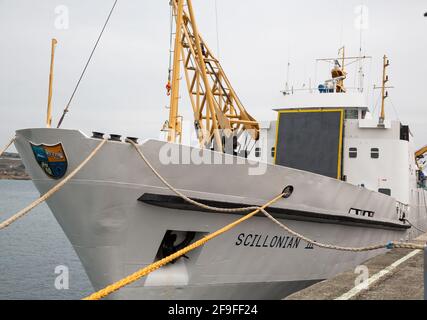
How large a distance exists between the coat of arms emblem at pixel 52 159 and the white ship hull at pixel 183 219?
0.08 meters

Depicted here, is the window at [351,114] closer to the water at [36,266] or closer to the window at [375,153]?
the window at [375,153]

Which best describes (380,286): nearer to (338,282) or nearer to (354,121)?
(338,282)

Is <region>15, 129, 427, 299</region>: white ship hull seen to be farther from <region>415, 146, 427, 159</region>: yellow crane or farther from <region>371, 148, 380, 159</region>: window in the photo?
<region>415, 146, 427, 159</region>: yellow crane

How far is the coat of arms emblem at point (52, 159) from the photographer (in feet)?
20.5

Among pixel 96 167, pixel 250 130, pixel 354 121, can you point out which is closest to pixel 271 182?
pixel 96 167

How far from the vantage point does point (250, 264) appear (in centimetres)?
773

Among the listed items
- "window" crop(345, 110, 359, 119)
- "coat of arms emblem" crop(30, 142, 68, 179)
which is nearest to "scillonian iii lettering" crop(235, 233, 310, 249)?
"coat of arms emblem" crop(30, 142, 68, 179)

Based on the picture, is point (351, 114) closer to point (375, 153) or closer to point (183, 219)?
point (375, 153)

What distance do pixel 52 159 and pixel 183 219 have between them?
2006 mm

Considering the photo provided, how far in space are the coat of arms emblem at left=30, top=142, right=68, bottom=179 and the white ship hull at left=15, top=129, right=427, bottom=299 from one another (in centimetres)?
8

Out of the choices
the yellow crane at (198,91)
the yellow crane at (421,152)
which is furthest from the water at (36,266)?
the yellow crane at (421,152)

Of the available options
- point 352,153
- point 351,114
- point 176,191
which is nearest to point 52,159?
point 176,191

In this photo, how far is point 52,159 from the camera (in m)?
6.34
